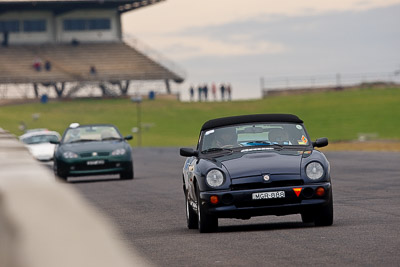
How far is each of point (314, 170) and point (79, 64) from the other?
291 ft

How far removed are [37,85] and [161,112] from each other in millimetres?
14493

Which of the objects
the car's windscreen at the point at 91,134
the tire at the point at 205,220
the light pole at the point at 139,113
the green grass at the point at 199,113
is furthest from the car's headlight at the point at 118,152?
the light pole at the point at 139,113

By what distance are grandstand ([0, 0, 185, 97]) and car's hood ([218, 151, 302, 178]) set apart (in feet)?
276

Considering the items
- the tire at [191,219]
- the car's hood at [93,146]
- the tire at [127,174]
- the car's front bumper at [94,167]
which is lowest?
the tire at [127,174]

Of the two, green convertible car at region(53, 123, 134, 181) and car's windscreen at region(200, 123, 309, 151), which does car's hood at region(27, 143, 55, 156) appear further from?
car's windscreen at region(200, 123, 309, 151)

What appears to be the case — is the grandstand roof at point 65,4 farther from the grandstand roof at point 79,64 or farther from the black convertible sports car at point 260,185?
the black convertible sports car at point 260,185

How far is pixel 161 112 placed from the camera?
91.7 metres

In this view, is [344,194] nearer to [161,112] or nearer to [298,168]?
[298,168]

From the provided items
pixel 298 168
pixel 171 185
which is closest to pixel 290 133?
pixel 298 168

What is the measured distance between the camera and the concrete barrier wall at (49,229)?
162 cm

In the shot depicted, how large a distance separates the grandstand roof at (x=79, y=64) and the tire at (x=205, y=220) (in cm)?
8433

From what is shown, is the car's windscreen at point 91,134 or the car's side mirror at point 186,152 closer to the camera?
the car's side mirror at point 186,152

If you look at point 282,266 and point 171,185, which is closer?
point 282,266

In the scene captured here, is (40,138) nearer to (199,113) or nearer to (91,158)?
(91,158)
